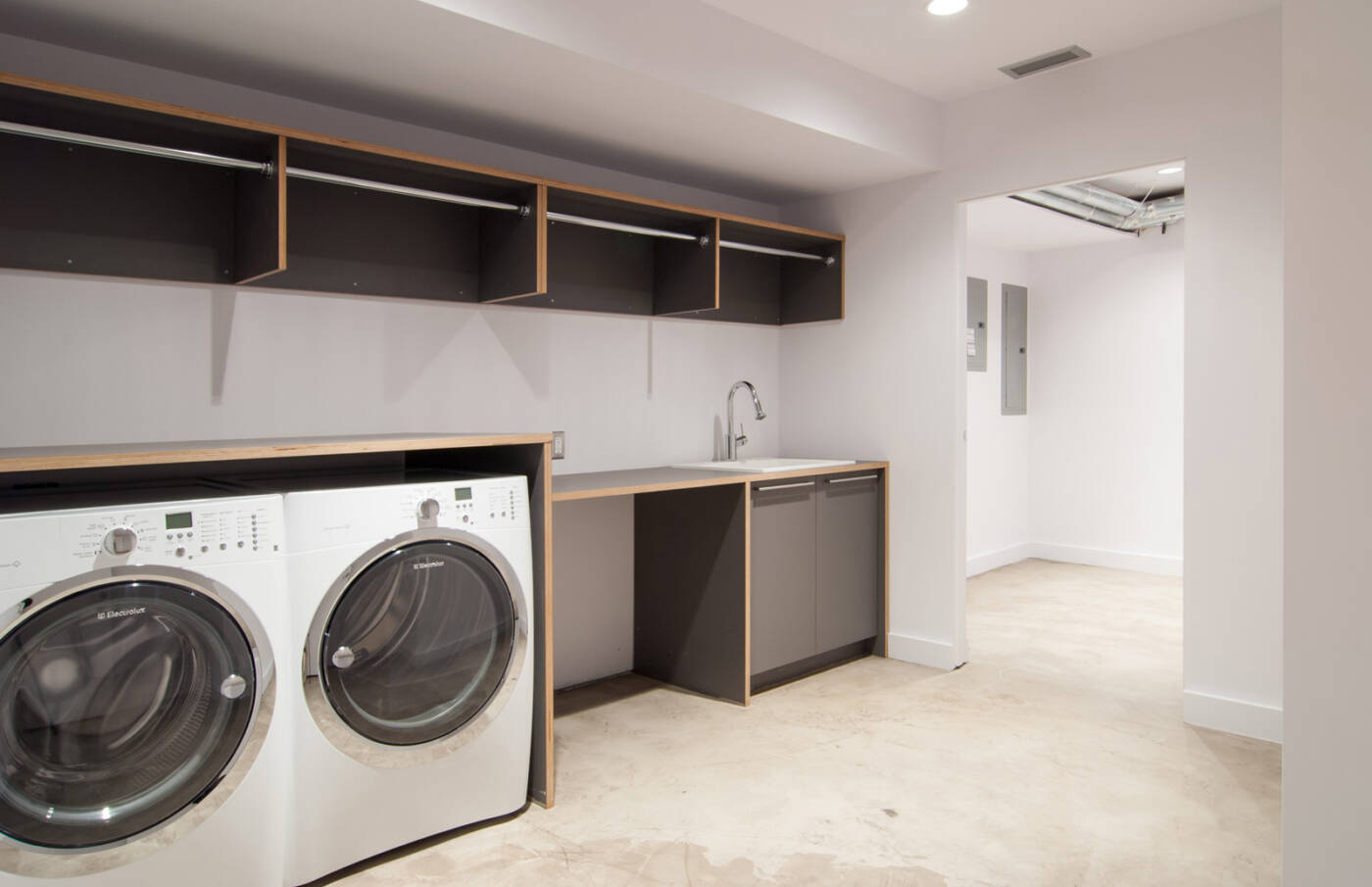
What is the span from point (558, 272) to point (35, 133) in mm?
1753

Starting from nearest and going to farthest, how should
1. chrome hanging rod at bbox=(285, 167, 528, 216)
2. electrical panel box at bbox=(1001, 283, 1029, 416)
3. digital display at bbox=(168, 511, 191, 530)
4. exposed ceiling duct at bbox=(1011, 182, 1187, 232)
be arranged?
digital display at bbox=(168, 511, 191, 530) → chrome hanging rod at bbox=(285, 167, 528, 216) → exposed ceiling duct at bbox=(1011, 182, 1187, 232) → electrical panel box at bbox=(1001, 283, 1029, 416)

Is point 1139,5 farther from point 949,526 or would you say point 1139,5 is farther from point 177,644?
point 177,644

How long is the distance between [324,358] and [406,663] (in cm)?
117

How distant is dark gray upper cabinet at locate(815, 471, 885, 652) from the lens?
379cm

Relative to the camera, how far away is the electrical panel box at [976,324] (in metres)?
6.03

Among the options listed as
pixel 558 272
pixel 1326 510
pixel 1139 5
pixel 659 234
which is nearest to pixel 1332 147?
pixel 1326 510

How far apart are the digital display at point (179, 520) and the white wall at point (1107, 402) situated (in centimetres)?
516

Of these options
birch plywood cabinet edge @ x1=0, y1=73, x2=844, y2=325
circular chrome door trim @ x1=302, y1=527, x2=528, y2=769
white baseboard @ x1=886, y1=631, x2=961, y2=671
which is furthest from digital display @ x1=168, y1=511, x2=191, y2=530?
white baseboard @ x1=886, y1=631, x2=961, y2=671

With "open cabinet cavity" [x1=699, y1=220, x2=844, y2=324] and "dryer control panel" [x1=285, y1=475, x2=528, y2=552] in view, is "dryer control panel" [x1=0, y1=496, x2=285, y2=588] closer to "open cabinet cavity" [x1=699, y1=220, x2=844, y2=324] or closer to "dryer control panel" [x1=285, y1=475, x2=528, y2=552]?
"dryer control panel" [x1=285, y1=475, x2=528, y2=552]

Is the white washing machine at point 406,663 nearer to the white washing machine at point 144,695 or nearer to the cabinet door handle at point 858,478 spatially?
the white washing machine at point 144,695

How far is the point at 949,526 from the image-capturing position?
12.9 feet

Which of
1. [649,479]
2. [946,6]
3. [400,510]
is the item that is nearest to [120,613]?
[400,510]

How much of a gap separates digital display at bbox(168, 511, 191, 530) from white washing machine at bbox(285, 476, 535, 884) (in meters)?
0.22

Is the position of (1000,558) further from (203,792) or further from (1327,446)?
(203,792)
